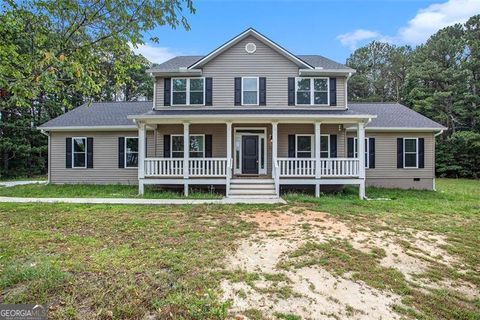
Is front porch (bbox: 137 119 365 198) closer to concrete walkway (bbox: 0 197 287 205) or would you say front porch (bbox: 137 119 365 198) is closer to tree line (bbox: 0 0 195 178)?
concrete walkway (bbox: 0 197 287 205)

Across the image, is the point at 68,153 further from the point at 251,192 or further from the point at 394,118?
the point at 394,118

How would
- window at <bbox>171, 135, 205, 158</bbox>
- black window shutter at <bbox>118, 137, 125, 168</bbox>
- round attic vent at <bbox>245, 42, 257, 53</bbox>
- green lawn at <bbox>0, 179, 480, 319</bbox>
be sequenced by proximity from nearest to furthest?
green lawn at <bbox>0, 179, 480, 319</bbox> < round attic vent at <bbox>245, 42, 257, 53</bbox> < window at <bbox>171, 135, 205, 158</bbox> < black window shutter at <bbox>118, 137, 125, 168</bbox>

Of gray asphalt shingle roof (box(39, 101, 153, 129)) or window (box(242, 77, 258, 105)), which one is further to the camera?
gray asphalt shingle roof (box(39, 101, 153, 129))

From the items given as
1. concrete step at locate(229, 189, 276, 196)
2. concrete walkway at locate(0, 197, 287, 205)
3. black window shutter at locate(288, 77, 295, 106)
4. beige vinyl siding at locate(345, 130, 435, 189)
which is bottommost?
concrete walkway at locate(0, 197, 287, 205)

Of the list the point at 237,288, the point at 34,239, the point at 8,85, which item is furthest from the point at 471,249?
the point at 34,239

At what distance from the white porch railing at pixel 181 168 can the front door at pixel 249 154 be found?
1846mm

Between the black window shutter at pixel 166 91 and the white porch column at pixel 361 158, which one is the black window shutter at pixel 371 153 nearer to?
the white porch column at pixel 361 158

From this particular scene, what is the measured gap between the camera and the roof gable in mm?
12930

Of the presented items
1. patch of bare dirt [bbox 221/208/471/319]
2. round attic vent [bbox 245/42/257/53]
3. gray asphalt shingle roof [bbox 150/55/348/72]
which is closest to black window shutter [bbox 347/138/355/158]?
gray asphalt shingle roof [bbox 150/55/348/72]

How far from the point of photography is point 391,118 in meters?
15.1

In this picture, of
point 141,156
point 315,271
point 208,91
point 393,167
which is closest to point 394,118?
point 393,167

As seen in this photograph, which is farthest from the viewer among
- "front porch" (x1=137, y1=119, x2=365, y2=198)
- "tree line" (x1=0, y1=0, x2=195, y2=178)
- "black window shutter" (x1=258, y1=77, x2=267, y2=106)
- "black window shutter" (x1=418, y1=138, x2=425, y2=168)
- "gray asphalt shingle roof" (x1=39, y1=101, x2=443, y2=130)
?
"black window shutter" (x1=418, y1=138, x2=425, y2=168)

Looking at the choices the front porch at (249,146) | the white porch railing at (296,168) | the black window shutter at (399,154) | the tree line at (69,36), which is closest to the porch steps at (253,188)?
the front porch at (249,146)

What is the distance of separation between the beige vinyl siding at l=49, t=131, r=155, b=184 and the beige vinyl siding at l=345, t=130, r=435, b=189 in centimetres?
1122
